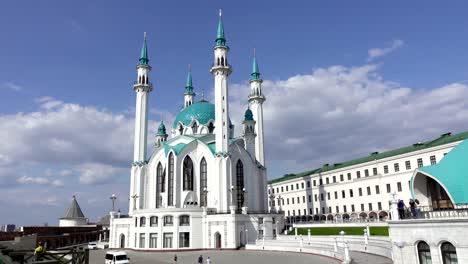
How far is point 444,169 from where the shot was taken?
24469mm

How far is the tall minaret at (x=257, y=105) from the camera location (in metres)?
60.7

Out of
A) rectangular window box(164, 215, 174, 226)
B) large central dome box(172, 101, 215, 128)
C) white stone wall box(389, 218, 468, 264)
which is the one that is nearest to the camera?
white stone wall box(389, 218, 468, 264)

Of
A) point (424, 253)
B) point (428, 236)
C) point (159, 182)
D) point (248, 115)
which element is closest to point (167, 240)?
point (159, 182)

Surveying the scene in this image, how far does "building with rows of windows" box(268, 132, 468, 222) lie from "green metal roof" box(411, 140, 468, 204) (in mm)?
16600

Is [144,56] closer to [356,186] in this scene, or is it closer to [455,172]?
[356,186]

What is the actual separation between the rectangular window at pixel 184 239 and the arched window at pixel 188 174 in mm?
8896

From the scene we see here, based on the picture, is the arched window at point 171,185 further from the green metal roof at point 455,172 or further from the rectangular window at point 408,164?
the green metal roof at point 455,172

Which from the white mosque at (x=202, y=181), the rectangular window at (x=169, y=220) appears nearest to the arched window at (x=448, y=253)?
the white mosque at (x=202, y=181)

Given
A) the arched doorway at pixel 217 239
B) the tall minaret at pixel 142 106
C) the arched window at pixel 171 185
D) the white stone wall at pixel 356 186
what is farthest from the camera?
the tall minaret at pixel 142 106

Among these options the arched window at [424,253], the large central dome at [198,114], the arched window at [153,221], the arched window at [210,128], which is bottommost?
the arched window at [424,253]

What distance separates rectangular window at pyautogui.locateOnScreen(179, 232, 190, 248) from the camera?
151 feet

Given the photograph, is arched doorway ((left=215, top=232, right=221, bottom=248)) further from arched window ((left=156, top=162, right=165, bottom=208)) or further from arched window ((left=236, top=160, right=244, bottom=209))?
arched window ((left=156, top=162, right=165, bottom=208))

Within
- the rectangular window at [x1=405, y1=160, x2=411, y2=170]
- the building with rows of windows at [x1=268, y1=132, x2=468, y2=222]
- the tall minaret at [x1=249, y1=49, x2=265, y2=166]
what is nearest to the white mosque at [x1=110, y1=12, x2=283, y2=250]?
the tall minaret at [x1=249, y1=49, x2=265, y2=166]

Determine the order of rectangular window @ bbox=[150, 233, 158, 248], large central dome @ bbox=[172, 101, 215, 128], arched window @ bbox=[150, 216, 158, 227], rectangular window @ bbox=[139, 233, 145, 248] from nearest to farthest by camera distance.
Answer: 1. rectangular window @ bbox=[150, 233, 158, 248]
2. arched window @ bbox=[150, 216, 158, 227]
3. rectangular window @ bbox=[139, 233, 145, 248]
4. large central dome @ bbox=[172, 101, 215, 128]
